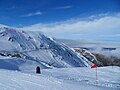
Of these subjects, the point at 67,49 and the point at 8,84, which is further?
the point at 67,49

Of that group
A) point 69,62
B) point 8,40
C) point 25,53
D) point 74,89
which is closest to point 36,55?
point 25,53

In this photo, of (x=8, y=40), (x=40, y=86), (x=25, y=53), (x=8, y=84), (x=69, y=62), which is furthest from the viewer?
(x=8, y=40)

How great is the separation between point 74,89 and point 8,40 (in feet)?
571

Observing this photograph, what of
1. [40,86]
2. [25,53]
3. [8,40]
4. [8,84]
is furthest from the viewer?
[8,40]

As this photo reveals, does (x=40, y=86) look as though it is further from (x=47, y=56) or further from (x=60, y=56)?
(x=60, y=56)

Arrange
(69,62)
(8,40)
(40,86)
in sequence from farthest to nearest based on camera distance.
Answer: (8,40), (69,62), (40,86)

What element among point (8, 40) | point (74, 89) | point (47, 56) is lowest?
point (74, 89)

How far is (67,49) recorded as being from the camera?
195375mm

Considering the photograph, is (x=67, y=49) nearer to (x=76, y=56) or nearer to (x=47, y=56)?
(x=76, y=56)

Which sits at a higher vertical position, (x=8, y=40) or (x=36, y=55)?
(x=8, y=40)

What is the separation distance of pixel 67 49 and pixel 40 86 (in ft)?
592

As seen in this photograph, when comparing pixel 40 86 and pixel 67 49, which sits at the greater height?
pixel 67 49

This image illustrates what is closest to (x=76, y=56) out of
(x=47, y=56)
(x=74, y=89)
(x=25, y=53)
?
(x=47, y=56)

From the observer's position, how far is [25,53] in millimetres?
158250
